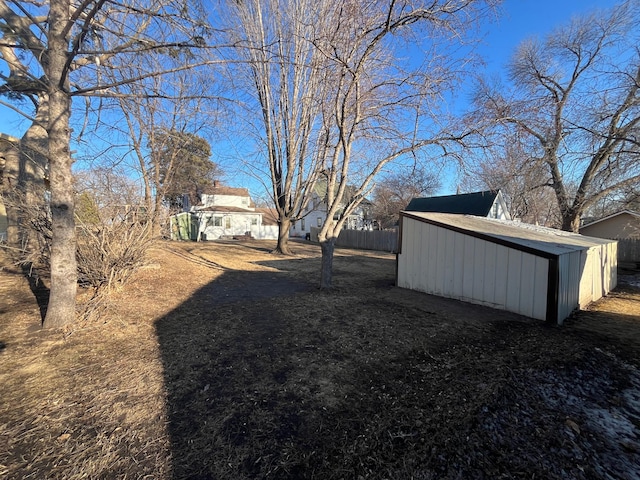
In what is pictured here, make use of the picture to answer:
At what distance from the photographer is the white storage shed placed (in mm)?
5078

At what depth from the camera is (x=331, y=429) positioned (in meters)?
2.21

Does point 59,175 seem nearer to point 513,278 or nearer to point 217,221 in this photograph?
point 513,278

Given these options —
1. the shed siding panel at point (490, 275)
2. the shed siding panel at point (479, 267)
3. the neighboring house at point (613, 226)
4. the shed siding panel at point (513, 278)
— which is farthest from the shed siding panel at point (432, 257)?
the neighboring house at point (613, 226)

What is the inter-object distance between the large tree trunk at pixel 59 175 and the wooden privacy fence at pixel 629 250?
26567 mm

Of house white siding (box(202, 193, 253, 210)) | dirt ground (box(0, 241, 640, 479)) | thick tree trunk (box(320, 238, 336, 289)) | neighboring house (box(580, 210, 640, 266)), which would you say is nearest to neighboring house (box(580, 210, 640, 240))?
neighboring house (box(580, 210, 640, 266))

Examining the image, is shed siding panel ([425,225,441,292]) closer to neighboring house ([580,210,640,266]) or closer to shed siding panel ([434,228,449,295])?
shed siding panel ([434,228,449,295])

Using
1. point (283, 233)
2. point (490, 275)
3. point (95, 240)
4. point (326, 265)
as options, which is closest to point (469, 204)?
point (283, 233)

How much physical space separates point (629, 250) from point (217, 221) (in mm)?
30924

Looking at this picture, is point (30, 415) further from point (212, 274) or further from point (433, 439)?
point (212, 274)

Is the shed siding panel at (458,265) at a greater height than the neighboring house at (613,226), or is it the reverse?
the neighboring house at (613,226)

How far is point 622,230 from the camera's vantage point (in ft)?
65.3

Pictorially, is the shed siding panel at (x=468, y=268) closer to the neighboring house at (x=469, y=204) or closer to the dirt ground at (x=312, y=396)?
the dirt ground at (x=312, y=396)

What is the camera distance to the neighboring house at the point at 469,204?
54.4 feet

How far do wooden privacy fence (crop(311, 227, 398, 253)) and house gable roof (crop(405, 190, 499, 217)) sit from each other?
2730mm
